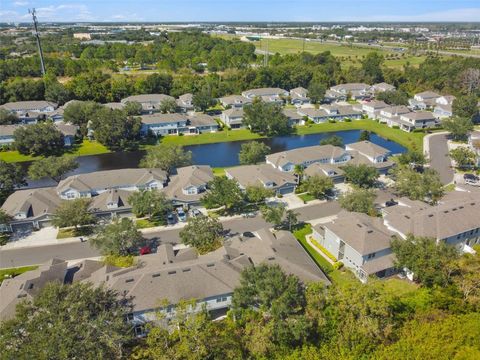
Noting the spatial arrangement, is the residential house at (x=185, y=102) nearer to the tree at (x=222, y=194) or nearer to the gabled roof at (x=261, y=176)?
the gabled roof at (x=261, y=176)

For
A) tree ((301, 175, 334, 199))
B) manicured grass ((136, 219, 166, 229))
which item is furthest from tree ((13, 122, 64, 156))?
tree ((301, 175, 334, 199))

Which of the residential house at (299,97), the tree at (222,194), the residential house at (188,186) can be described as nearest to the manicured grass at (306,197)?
the tree at (222,194)

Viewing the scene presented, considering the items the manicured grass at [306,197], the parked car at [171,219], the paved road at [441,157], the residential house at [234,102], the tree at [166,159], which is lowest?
the paved road at [441,157]

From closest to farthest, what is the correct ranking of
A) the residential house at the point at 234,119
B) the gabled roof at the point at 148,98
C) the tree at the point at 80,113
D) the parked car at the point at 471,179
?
the parked car at the point at 471,179 < the tree at the point at 80,113 < the residential house at the point at 234,119 < the gabled roof at the point at 148,98

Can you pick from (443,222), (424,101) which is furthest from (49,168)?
(424,101)

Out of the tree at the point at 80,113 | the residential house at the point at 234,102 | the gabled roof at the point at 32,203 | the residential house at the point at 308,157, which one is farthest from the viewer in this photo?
the residential house at the point at 234,102

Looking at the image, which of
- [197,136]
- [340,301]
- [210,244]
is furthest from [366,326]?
[197,136]
